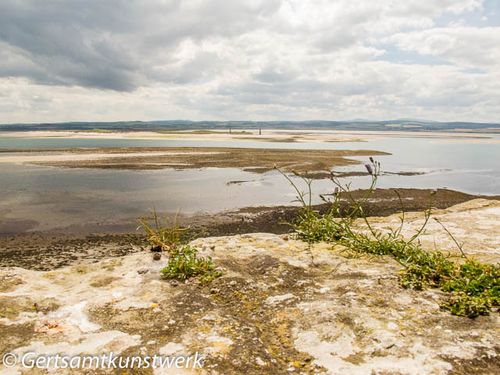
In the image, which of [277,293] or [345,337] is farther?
[277,293]

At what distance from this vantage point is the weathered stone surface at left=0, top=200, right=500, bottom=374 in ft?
11.4

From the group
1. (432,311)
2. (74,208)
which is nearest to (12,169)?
(74,208)

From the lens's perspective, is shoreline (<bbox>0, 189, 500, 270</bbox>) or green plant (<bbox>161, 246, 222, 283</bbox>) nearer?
green plant (<bbox>161, 246, 222, 283</bbox>)

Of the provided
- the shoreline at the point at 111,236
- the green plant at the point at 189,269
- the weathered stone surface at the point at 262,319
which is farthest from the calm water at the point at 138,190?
the weathered stone surface at the point at 262,319

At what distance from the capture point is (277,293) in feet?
16.3

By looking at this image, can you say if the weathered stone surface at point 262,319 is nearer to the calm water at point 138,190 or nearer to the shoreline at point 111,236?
the shoreline at point 111,236

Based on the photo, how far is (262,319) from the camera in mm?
4320

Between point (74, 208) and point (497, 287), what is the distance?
939 inches

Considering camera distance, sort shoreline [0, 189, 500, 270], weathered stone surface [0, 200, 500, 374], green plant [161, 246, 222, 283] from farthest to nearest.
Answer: shoreline [0, 189, 500, 270] → green plant [161, 246, 222, 283] → weathered stone surface [0, 200, 500, 374]

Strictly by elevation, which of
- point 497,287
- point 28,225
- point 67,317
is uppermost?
point 497,287

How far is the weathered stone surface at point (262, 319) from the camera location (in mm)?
3488

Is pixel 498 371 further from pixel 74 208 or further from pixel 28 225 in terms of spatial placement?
pixel 74 208

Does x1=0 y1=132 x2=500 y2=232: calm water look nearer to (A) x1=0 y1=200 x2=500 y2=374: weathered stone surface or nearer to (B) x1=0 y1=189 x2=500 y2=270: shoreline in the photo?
(B) x1=0 y1=189 x2=500 y2=270: shoreline

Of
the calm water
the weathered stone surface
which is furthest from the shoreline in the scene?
the weathered stone surface
